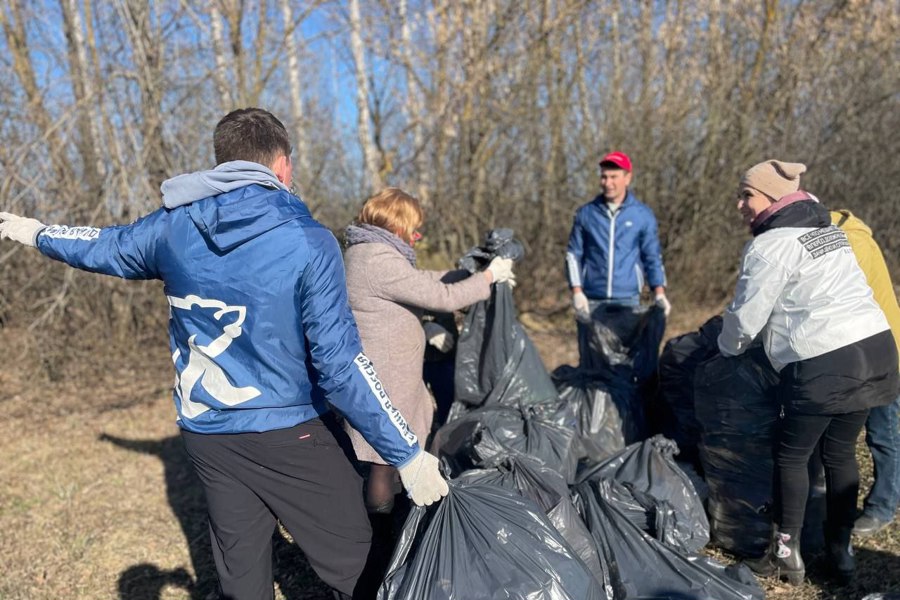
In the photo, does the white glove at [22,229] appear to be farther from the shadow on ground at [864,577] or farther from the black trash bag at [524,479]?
the shadow on ground at [864,577]

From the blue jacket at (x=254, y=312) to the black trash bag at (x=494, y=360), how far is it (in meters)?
1.12

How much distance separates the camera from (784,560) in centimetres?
245

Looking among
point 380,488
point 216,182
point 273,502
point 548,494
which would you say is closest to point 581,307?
point 548,494

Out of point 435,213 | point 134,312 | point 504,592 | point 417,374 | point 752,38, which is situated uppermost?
point 752,38

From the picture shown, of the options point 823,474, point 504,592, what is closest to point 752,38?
point 823,474

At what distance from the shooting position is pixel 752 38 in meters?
7.10

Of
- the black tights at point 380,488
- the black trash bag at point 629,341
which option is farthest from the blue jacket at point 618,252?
the black tights at point 380,488

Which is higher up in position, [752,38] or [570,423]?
[752,38]

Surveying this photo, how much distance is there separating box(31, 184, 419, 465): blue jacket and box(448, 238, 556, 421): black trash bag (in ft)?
3.68

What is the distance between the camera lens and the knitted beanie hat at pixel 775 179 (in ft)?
7.66

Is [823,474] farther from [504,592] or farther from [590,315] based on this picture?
[504,592]

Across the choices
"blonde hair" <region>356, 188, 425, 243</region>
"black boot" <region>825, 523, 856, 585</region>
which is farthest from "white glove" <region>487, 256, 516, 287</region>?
"black boot" <region>825, 523, 856, 585</region>

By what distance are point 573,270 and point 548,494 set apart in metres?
1.80

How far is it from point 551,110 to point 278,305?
19.8ft
